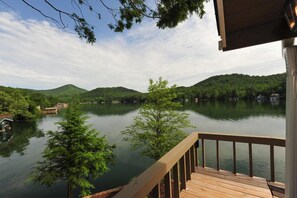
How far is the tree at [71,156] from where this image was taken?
21.0 feet

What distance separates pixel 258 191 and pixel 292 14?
1.88 metres

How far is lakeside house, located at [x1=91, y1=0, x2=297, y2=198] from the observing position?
40.1 inches

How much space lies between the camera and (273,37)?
5.04 feet

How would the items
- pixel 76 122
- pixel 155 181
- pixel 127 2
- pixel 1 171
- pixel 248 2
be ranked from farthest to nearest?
pixel 1 171 < pixel 76 122 < pixel 127 2 < pixel 248 2 < pixel 155 181

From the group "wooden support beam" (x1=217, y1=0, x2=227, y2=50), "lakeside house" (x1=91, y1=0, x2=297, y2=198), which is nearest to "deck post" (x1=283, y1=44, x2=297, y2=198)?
"lakeside house" (x1=91, y1=0, x2=297, y2=198)

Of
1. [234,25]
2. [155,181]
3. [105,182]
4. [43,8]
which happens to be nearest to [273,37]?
[234,25]

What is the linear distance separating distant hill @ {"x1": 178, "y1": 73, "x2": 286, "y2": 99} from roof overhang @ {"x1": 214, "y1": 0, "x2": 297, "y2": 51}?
48.2m

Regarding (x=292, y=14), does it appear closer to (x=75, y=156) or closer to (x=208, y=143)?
(x=75, y=156)

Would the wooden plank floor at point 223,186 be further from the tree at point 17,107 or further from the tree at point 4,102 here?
the tree at point 17,107

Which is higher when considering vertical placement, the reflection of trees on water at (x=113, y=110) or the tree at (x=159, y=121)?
the tree at (x=159, y=121)

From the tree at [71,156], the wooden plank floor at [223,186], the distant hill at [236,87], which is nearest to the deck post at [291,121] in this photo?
the wooden plank floor at [223,186]

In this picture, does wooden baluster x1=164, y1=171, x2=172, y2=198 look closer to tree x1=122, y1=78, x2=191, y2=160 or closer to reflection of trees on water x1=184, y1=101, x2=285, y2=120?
tree x1=122, y1=78, x2=191, y2=160

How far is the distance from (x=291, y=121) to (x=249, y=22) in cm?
105

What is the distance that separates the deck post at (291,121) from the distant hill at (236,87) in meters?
48.9
